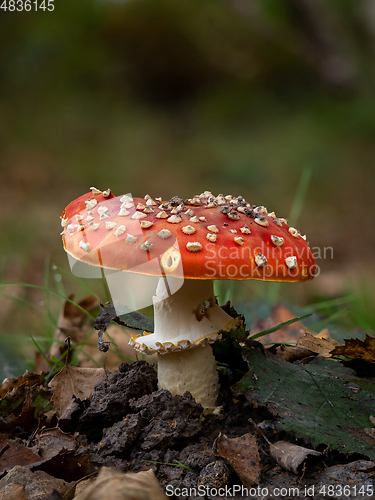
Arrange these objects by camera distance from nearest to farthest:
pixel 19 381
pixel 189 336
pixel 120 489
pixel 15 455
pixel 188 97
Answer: pixel 120 489 → pixel 15 455 → pixel 189 336 → pixel 19 381 → pixel 188 97

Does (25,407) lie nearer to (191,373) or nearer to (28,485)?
(28,485)

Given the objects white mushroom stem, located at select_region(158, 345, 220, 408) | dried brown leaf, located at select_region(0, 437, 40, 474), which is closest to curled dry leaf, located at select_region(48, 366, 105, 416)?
dried brown leaf, located at select_region(0, 437, 40, 474)

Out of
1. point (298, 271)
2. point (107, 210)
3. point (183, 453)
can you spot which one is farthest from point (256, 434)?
point (107, 210)

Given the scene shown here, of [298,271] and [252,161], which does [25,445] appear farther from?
[252,161]

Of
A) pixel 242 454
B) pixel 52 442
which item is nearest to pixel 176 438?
pixel 242 454

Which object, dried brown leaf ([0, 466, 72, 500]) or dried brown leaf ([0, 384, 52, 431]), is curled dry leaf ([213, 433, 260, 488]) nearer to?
dried brown leaf ([0, 466, 72, 500])
